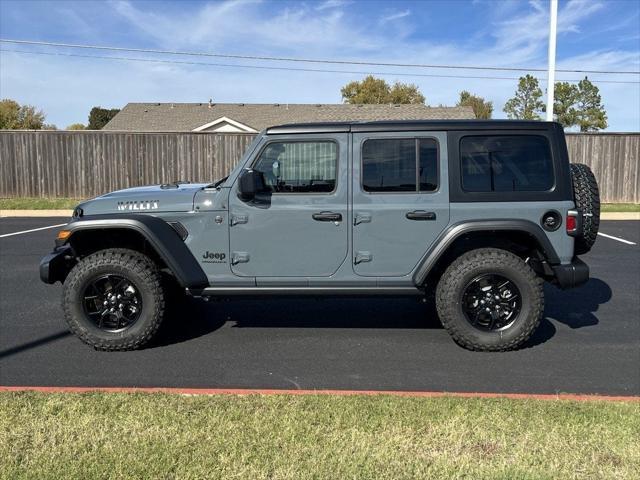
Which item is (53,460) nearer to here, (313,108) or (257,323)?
(257,323)

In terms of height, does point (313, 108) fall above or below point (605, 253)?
above

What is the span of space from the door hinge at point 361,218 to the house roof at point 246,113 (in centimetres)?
2718

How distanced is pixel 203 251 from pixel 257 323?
128 centimetres

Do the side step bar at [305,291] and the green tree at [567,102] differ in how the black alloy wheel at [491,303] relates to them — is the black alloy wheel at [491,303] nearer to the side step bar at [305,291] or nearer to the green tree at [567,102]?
the side step bar at [305,291]

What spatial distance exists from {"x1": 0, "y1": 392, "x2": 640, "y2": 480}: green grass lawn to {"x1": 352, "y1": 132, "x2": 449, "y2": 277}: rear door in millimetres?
1527

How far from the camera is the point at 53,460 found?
3.17 metres

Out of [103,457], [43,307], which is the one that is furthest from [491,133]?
[43,307]

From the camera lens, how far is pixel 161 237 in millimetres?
5066

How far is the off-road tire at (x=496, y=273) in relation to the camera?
5.07 m

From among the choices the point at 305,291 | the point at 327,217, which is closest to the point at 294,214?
the point at 327,217

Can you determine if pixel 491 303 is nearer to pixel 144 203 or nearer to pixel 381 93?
pixel 144 203

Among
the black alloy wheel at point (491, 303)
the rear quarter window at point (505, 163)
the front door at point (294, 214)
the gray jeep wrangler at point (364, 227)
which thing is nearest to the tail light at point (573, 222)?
the gray jeep wrangler at point (364, 227)

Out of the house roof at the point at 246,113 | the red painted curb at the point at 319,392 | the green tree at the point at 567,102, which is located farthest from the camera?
the green tree at the point at 567,102

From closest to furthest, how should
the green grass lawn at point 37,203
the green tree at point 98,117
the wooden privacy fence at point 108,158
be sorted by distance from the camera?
the green grass lawn at point 37,203, the wooden privacy fence at point 108,158, the green tree at point 98,117
